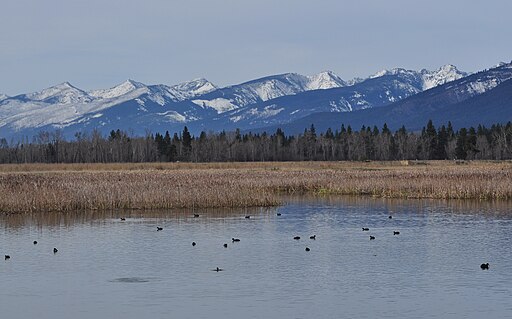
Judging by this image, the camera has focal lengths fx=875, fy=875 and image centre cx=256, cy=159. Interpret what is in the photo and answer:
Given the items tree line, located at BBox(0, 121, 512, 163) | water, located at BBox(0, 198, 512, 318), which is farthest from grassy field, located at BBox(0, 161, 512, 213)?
tree line, located at BBox(0, 121, 512, 163)

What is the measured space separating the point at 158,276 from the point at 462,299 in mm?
8148

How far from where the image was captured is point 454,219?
125 ft

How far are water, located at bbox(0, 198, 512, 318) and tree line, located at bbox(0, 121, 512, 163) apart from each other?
360 feet

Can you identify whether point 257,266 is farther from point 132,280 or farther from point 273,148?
point 273,148

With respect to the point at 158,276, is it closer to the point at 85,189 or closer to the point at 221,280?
the point at 221,280

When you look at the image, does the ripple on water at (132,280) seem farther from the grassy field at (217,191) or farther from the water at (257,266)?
the grassy field at (217,191)

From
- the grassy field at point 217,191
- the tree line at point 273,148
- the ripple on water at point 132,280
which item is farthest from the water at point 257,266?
the tree line at point 273,148

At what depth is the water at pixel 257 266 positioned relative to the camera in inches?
781

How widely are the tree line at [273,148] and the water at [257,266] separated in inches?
4319

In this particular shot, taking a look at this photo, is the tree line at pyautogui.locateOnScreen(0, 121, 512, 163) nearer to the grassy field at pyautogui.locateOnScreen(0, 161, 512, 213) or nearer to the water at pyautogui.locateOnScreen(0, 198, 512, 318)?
the grassy field at pyautogui.locateOnScreen(0, 161, 512, 213)

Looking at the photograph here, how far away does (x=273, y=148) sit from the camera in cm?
16812

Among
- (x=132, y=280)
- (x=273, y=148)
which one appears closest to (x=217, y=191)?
(x=132, y=280)

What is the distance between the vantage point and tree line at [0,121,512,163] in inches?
5940

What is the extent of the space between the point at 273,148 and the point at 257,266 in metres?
143
